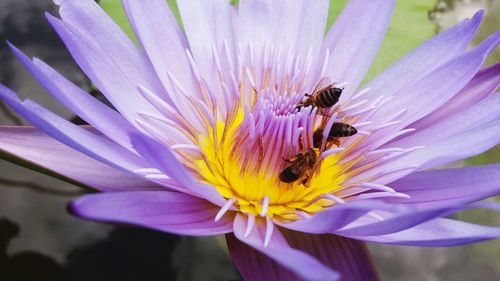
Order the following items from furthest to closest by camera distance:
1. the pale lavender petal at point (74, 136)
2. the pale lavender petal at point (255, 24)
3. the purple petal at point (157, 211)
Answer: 1. the pale lavender petal at point (255, 24)
2. the pale lavender petal at point (74, 136)
3. the purple petal at point (157, 211)

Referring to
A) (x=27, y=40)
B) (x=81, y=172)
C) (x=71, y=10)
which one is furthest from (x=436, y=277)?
(x=27, y=40)

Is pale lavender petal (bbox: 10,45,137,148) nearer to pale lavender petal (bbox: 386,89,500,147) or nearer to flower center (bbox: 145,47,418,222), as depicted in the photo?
flower center (bbox: 145,47,418,222)

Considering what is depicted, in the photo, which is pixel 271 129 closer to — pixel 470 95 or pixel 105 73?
pixel 105 73

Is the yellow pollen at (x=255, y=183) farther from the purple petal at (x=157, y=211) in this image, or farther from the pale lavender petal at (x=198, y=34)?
the pale lavender petal at (x=198, y=34)

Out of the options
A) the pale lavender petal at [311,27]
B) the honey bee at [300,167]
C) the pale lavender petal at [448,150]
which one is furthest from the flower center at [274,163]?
the pale lavender petal at [311,27]

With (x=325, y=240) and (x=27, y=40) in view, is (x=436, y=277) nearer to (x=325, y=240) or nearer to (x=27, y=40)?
(x=325, y=240)

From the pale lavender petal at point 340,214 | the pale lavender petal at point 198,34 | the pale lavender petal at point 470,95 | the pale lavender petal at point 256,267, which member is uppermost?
the pale lavender petal at point 198,34

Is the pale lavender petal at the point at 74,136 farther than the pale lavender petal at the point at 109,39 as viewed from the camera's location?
No
